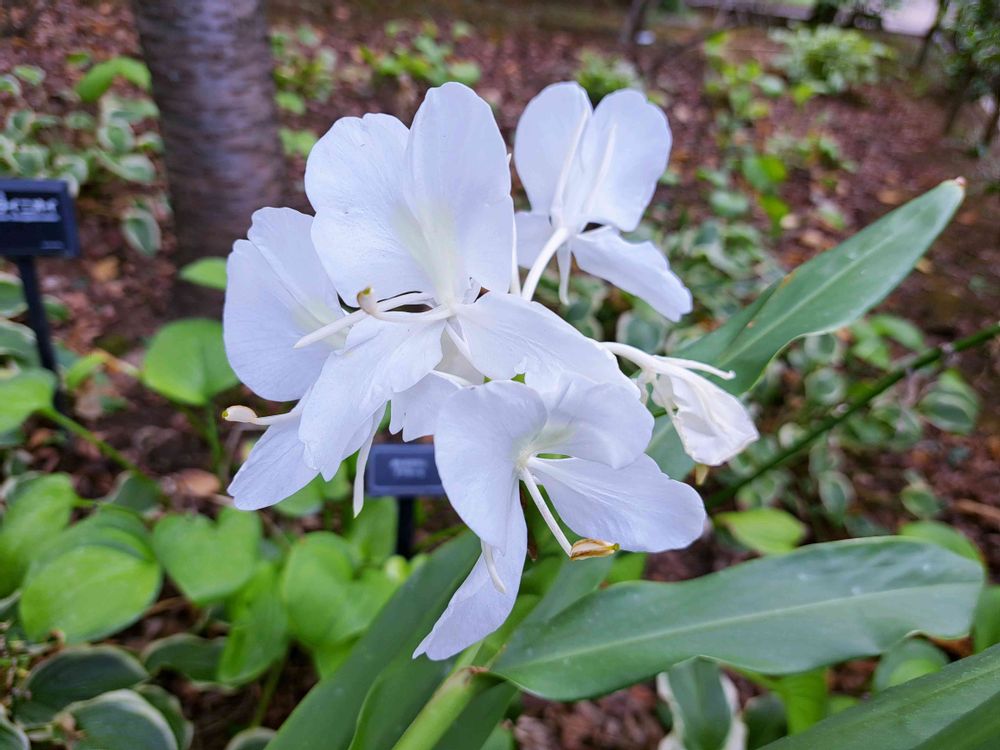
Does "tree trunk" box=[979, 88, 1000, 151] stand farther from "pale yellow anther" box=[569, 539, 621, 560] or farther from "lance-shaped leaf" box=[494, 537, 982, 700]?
"pale yellow anther" box=[569, 539, 621, 560]

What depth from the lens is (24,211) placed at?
1.04 metres

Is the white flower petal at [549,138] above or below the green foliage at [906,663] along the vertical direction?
above

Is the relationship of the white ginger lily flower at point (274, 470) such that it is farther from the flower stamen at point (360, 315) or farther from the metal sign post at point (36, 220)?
the metal sign post at point (36, 220)

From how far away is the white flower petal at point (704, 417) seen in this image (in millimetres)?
477

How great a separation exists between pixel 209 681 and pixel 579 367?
0.74 meters

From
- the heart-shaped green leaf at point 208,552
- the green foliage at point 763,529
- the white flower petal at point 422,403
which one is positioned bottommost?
the green foliage at point 763,529

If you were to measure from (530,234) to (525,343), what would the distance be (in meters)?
0.24

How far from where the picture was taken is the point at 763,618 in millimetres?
638

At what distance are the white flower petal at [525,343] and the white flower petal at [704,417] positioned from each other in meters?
0.08

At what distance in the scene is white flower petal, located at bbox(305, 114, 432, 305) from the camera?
15.8 inches

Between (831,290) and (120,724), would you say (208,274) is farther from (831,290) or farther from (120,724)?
(831,290)

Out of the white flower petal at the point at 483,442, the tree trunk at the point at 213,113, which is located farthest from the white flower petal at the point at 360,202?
the tree trunk at the point at 213,113

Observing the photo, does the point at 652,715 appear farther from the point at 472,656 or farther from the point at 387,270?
the point at 387,270

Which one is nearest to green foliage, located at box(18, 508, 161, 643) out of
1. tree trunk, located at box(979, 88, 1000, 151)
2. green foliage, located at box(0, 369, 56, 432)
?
green foliage, located at box(0, 369, 56, 432)
